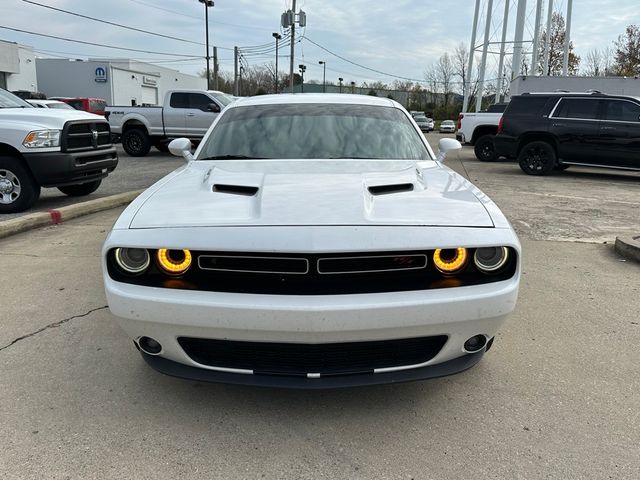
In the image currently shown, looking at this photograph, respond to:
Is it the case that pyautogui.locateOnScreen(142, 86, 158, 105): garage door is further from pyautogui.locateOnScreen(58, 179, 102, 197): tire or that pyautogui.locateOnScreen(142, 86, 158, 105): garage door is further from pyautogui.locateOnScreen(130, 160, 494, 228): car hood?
pyautogui.locateOnScreen(130, 160, 494, 228): car hood

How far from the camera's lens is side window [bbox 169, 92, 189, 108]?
1565cm

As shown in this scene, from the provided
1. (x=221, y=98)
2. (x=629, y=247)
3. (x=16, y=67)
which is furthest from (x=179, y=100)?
(x=16, y=67)

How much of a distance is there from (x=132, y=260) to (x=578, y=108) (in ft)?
39.7

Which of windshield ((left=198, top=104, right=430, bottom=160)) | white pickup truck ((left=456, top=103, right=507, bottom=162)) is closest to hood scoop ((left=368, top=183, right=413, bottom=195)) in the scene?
windshield ((left=198, top=104, right=430, bottom=160))

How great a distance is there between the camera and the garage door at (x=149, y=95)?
51.8m

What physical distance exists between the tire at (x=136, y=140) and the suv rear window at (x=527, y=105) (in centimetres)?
1074

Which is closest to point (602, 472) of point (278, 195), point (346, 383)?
point (346, 383)

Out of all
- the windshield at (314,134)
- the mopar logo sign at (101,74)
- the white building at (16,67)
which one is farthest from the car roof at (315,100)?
the mopar logo sign at (101,74)

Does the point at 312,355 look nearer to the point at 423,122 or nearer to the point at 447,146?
the point at 447,146

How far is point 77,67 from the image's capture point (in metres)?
45.3

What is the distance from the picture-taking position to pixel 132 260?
237cm

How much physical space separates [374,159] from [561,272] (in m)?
2.55

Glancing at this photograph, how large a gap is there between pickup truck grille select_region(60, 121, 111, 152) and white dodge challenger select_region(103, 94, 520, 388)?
548cm

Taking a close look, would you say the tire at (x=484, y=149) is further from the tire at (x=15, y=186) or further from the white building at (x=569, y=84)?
the tire at (x=15, y=186)
